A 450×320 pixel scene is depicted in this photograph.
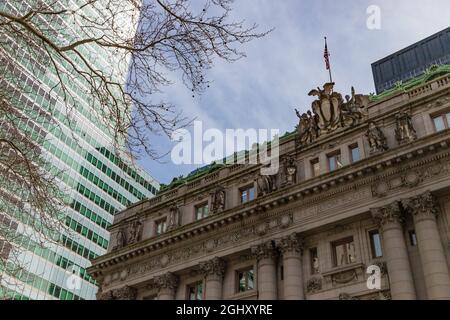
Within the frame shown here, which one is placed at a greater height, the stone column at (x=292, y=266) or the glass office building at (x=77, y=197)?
the glass office building at (x=77, y=197)

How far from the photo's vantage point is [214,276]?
33.5 m

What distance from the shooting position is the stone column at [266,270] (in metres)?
30.2

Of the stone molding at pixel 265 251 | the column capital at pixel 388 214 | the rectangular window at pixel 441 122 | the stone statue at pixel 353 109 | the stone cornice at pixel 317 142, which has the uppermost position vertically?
the stone statue at pixel 353 109

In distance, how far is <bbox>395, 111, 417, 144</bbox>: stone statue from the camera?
94.3ft

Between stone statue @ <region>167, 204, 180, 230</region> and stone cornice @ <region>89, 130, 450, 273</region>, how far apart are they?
1.61 meters

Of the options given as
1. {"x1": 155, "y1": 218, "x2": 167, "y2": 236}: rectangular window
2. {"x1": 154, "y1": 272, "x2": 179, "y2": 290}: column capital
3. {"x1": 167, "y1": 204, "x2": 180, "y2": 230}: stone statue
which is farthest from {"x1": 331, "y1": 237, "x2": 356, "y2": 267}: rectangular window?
{"x1": 155, "y1": 218, "x2": 167, "y2": 236}: rectangular window

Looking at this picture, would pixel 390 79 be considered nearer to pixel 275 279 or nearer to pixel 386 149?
pixel 386 149

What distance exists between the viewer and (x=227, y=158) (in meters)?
43.1

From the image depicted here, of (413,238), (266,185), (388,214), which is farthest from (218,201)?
(413,238)

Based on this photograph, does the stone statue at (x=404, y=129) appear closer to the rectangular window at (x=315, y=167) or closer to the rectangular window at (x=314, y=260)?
the rectangular window at (x=315, y=167)

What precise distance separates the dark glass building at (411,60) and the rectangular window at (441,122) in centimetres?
3177

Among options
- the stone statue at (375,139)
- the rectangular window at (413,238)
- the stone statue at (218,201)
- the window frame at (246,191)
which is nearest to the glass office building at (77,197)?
the stone statue at (218,201)

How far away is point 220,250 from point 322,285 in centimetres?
851
